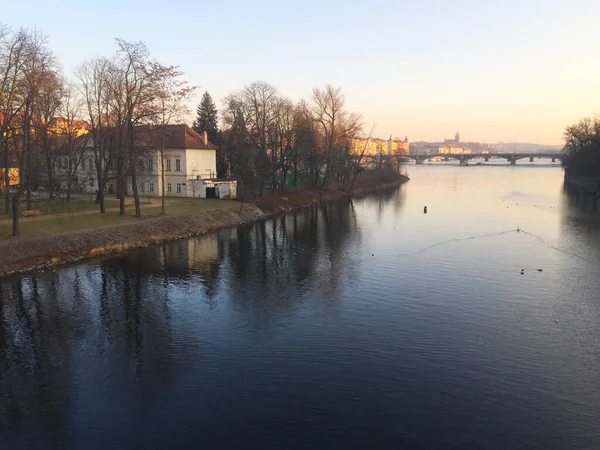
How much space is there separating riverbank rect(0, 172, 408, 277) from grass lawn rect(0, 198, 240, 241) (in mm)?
1224

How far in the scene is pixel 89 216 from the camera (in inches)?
1679

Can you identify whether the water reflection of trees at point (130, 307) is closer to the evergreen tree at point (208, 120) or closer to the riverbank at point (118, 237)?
the riverbank at point (118, 237)

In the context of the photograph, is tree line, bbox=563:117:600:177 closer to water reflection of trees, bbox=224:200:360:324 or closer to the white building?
water reflection of trees, bbox=224:200:360:324

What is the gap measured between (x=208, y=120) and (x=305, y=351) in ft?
230

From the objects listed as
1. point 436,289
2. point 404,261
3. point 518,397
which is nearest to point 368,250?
point 404,261

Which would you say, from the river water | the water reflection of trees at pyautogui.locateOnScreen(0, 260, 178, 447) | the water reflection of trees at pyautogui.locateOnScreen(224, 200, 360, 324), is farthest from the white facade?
the water reflection of trees at pyautogui.locateOnScreen(0, 260, 178, 447)

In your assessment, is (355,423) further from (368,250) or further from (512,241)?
(512,241)

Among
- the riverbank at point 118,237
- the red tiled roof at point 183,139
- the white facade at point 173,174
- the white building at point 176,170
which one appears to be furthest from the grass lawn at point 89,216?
the red tiled roof at point 183,139

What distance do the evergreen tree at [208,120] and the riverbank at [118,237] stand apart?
2033 cm

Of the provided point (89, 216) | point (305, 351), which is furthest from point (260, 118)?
point (305, 351)

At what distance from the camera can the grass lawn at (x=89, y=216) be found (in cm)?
3528

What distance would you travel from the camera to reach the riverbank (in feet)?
101

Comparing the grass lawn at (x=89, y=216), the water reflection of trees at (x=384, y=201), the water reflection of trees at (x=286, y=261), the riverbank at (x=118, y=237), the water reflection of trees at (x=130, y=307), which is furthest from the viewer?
the water reflection of trees at (x=384, y=201)

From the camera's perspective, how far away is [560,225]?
166 feet
